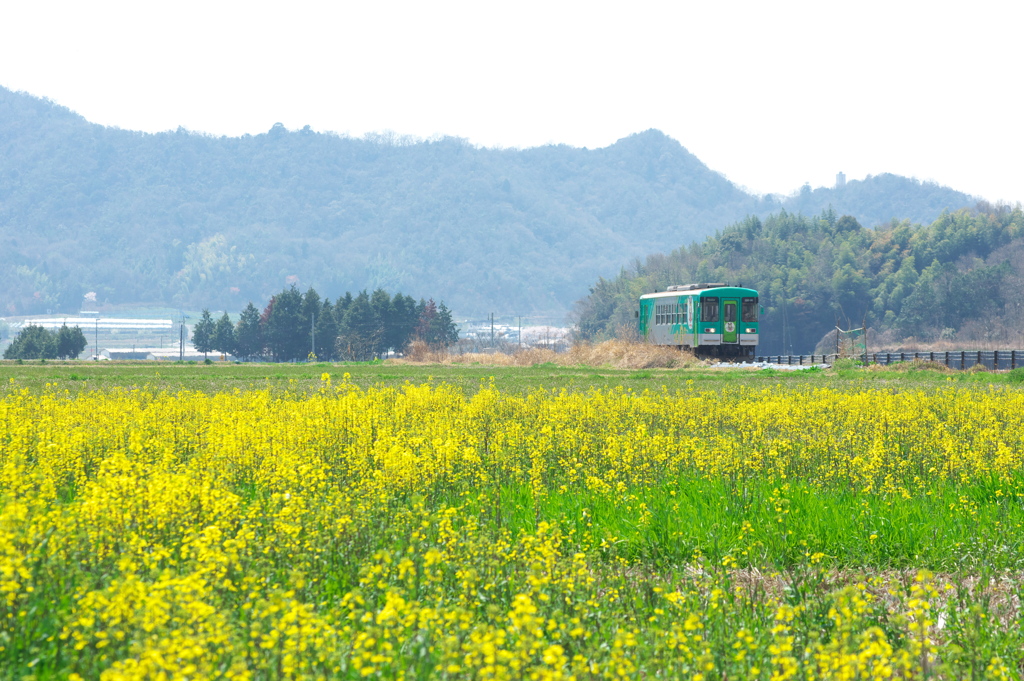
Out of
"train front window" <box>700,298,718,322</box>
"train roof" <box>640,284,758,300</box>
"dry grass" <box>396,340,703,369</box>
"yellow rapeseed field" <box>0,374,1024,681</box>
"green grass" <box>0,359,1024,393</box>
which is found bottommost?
"yellow rapeseed field" <box>0,374,1024,681</box>

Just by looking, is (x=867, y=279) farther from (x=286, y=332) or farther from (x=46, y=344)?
(x=46, y=344)

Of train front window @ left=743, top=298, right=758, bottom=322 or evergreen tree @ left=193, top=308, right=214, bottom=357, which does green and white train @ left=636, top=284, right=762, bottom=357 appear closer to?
train front window @ left=743, top=298, right=758, bottom=322

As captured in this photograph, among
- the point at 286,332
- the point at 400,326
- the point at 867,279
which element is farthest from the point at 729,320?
the point at 867,279

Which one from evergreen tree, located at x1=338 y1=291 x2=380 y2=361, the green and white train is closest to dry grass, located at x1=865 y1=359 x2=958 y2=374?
the green and white train

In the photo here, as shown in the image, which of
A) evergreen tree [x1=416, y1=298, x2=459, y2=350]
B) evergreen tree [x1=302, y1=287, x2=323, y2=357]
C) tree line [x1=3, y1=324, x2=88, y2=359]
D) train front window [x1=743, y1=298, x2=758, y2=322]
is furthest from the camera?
evergreen tree [x1=416, y1=298, x2=459, y2=350]

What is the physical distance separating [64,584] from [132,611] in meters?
0.89

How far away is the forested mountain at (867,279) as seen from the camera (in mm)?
99812

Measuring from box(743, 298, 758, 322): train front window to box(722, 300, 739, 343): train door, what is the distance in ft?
1.76

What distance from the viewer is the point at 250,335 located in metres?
89.4

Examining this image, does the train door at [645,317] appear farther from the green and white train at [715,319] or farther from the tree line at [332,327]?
the tree line at [332,327]

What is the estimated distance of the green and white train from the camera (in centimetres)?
3591

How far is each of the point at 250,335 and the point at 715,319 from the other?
207 ft

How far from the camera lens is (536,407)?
505 inches

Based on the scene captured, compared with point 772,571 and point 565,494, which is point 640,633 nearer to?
point 772,571
